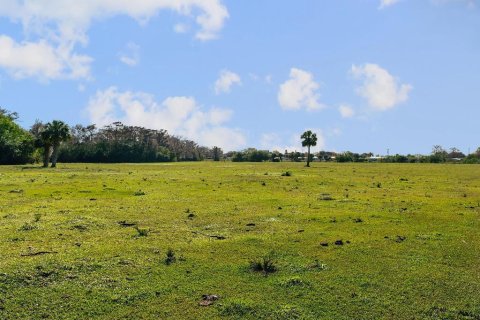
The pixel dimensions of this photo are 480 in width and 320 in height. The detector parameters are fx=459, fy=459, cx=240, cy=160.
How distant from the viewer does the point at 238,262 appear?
13672 millimetres

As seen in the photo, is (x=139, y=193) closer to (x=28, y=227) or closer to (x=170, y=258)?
(x=28, y=227)

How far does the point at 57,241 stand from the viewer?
15758mm

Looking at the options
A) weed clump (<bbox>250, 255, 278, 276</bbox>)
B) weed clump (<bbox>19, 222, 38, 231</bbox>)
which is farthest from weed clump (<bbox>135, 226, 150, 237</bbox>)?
weed clump (<bbox>250, 255, 278, 276</bbox>)

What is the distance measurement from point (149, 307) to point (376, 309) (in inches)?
205

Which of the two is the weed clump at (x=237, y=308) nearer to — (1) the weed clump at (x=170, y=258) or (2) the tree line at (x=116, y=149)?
(1) the weed clump at (x=170, y=258)

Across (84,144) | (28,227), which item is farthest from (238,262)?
(84,144)

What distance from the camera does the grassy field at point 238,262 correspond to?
34.8ft

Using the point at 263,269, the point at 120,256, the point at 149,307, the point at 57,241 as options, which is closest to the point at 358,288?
the point at 263,269

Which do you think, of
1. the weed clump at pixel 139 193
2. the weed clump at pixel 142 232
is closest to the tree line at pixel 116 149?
the weed clump at pixel 139 193

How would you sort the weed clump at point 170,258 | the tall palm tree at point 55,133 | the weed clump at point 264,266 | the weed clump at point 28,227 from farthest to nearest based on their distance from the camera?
the tall palm tree at point 55,133 → the weed clump at point 28,227 → the weed clump at point 170,258 → the weed clump at point 264,266

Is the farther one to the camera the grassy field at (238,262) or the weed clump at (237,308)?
the grassy field at (238,262)

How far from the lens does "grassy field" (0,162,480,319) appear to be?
10.6m

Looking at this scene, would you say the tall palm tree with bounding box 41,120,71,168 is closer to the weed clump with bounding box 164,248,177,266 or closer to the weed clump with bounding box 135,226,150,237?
the weed clump with bounding box 135,226,150,237

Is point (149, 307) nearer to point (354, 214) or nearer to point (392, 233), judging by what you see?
point (392, 233)
